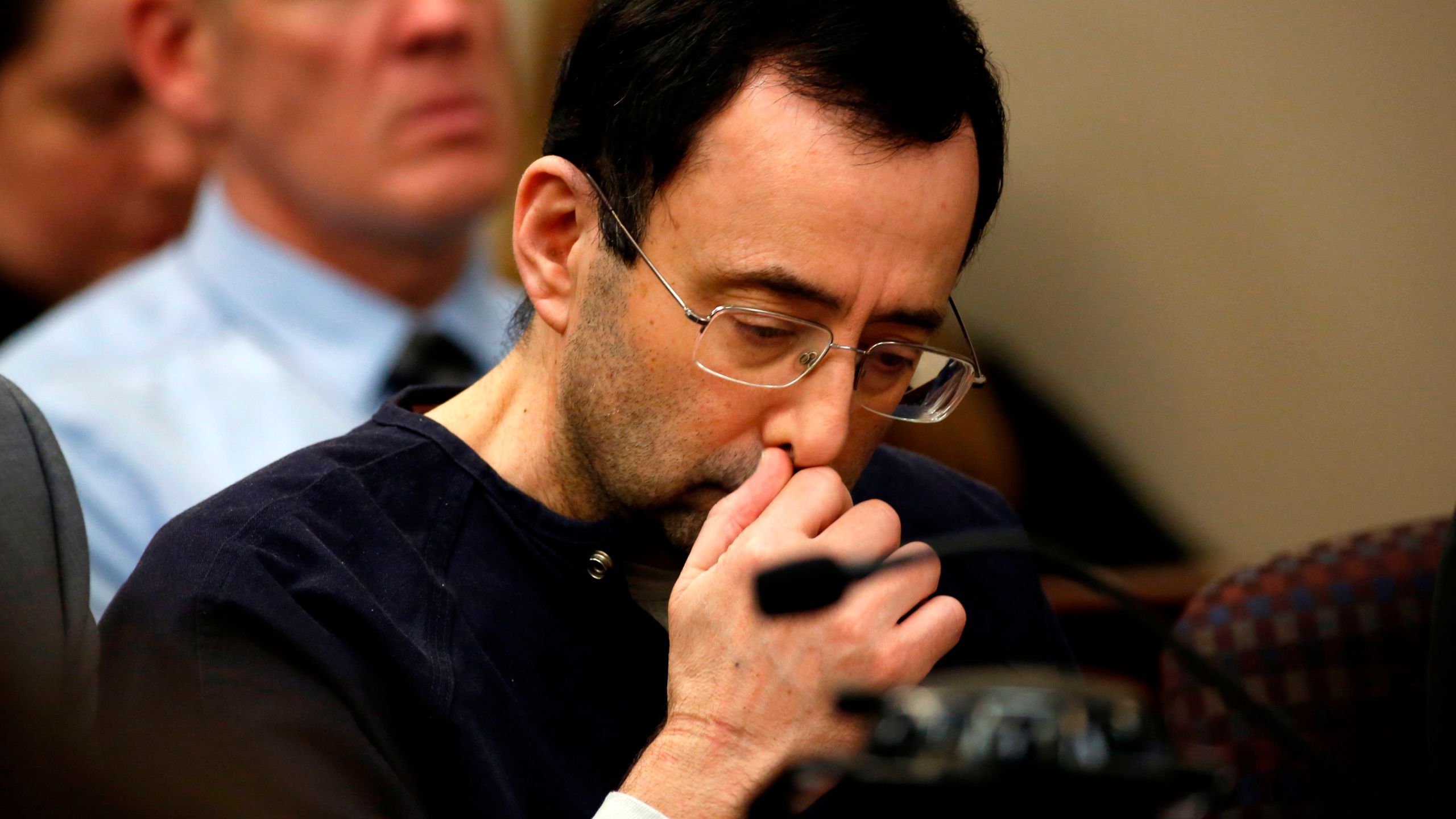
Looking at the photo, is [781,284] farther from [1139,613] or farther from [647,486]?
[1139,613]

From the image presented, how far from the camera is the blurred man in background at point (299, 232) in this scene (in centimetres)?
269

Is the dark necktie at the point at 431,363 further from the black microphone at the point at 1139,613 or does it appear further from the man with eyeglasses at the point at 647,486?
the black microphone at the point at 1139,613

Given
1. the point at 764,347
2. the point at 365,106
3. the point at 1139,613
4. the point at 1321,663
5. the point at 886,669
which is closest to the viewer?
the point at 1139,613

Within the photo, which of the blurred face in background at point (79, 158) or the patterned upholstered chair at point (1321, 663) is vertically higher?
the blurred face in background at point (79, 158)

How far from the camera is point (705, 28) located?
1393mm

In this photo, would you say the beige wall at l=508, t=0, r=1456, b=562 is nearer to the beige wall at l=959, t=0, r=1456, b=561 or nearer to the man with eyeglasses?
the beige wall at l=959, t=0, r=1456, b=561

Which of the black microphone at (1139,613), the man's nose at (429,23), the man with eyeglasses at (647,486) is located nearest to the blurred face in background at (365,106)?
the man's nose at (429,23)

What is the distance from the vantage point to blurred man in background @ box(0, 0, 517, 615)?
2.69 m

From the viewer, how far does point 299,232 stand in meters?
2.86

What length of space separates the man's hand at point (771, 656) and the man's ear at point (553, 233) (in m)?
0.33

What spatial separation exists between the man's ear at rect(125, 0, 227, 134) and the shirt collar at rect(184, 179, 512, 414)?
19cm

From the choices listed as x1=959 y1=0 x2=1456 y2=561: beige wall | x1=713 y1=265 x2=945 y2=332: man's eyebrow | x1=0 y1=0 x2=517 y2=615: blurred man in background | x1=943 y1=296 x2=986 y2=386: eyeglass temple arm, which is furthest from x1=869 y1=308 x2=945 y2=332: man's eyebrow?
x1=959 y1=0 x2=1456 y2=561: beige wall

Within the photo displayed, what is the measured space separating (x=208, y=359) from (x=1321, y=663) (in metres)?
2.04

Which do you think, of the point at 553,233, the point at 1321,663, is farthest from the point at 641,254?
the point at 1321,663
